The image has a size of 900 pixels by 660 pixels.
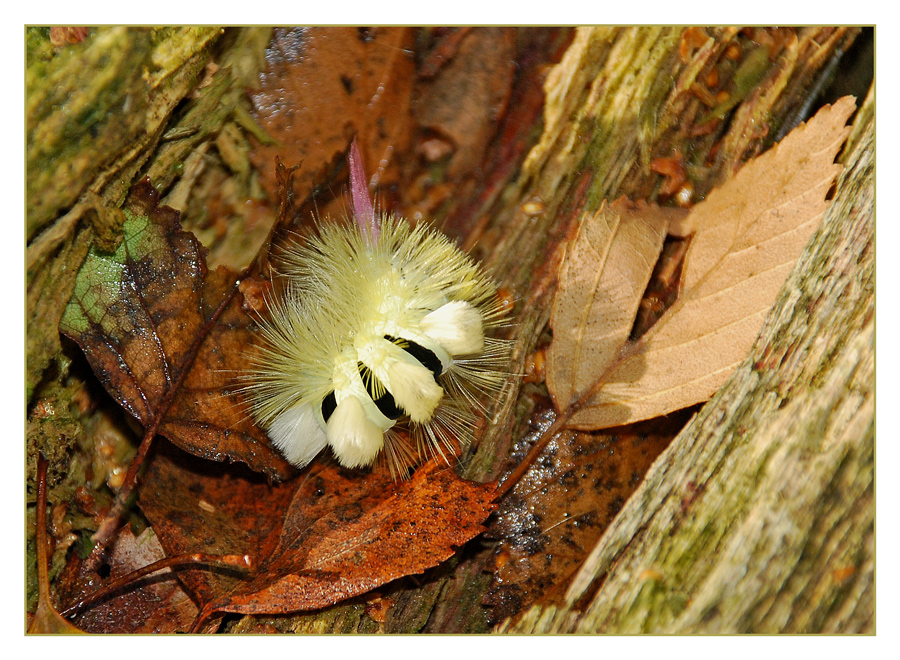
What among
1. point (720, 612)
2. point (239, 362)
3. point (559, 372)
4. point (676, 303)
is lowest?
point (720, 612)

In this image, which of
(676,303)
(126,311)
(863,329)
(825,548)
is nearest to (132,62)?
(126,311)

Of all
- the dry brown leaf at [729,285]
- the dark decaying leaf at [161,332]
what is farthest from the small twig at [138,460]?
the dry brown leaf at [729,285]

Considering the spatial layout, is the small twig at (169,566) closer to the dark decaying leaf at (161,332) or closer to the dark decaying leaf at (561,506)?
the dark decaying leaf at (161,332)

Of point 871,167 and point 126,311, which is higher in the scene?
point 871,167

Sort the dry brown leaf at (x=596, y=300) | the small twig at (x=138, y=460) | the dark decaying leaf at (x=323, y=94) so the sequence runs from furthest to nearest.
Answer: the dark decaying leaf at (x=323, y=94) < the dry brown leaf at (x=596, y=300) < the small twig at (x=138, y=460)

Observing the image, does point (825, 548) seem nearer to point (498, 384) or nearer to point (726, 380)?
point (726, 380)

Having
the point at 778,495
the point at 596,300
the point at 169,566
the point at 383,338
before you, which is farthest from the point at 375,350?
the point at 778,495
